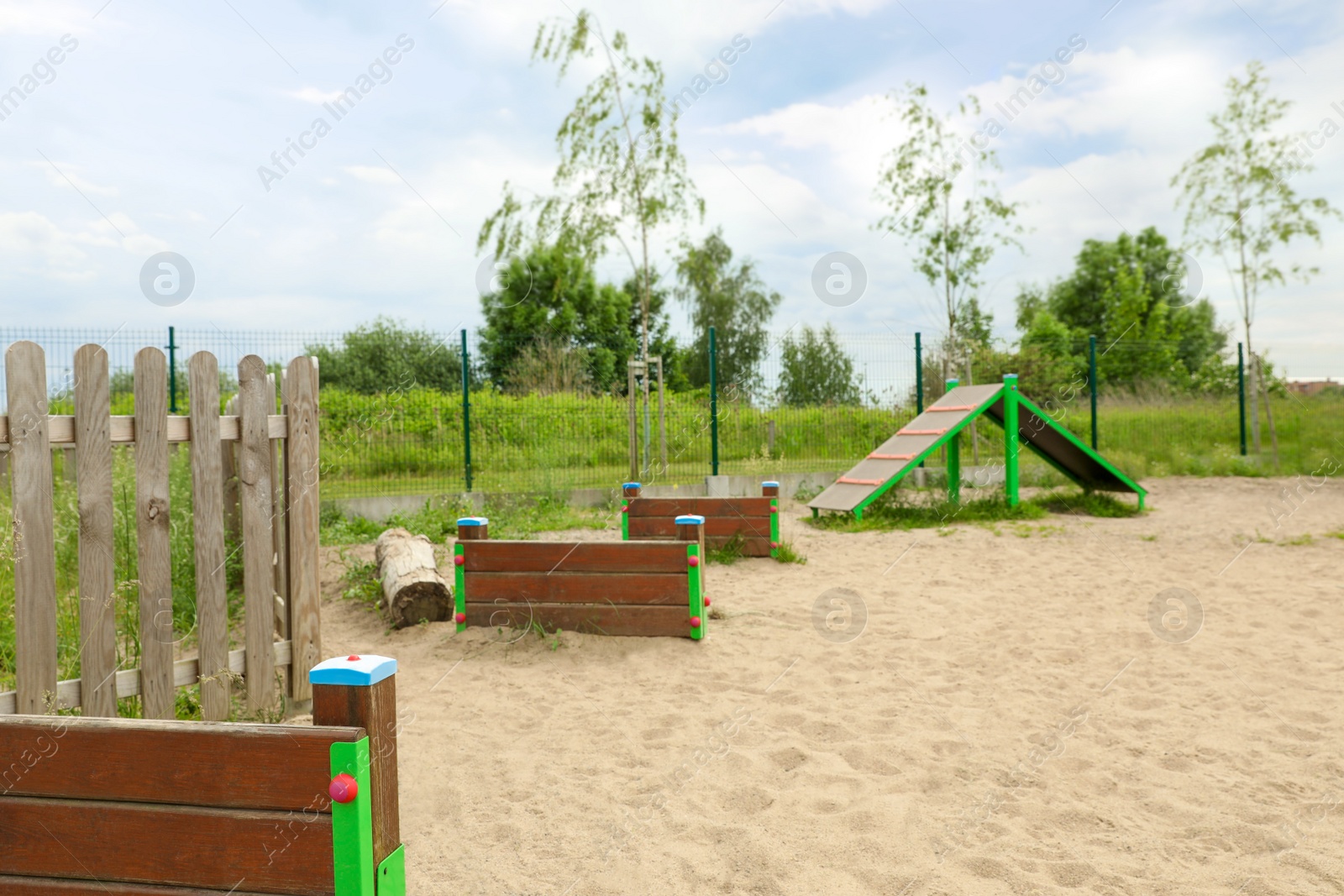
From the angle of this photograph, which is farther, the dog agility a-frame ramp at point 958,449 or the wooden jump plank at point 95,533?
the dog agility a-frame ramp at point 958,449

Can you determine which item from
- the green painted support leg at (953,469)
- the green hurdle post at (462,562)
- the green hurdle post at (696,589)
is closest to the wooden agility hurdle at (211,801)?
the green hurdle post at (696,589)

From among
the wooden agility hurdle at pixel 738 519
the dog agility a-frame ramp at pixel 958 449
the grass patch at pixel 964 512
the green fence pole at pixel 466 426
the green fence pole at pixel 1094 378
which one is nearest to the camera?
the wooden agility hurdle at pixel 738 519

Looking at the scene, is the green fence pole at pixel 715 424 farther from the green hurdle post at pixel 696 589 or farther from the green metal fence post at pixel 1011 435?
the green hurdle post at pixel 696 589

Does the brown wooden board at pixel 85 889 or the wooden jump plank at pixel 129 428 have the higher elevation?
the wooden jump plank at pixel 129 428

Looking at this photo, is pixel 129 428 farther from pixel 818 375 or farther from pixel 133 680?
pixel 818 375

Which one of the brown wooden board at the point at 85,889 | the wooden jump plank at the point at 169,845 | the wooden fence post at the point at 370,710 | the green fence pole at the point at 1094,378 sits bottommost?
the brown wooden board at the point at 85,889

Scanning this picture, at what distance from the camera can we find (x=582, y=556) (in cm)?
533

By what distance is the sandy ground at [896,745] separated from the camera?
2725mm

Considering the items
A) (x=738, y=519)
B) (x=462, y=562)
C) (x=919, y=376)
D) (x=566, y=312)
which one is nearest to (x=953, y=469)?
(x=919, y=376)

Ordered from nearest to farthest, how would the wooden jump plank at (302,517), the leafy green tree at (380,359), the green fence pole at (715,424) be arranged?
the wooden jump plank at (302,517) → the green fence pole at (715,424) → the leafy green tree at (380,359)

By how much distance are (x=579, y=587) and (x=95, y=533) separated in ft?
8.41

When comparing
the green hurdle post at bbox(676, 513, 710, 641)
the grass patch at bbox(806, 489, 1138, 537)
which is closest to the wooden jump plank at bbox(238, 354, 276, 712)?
the green hurdle post at bbox(676, 513, 710, 641)

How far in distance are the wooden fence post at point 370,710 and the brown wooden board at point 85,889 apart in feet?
0.94

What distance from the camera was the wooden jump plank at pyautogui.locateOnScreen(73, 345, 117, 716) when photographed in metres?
3.46
